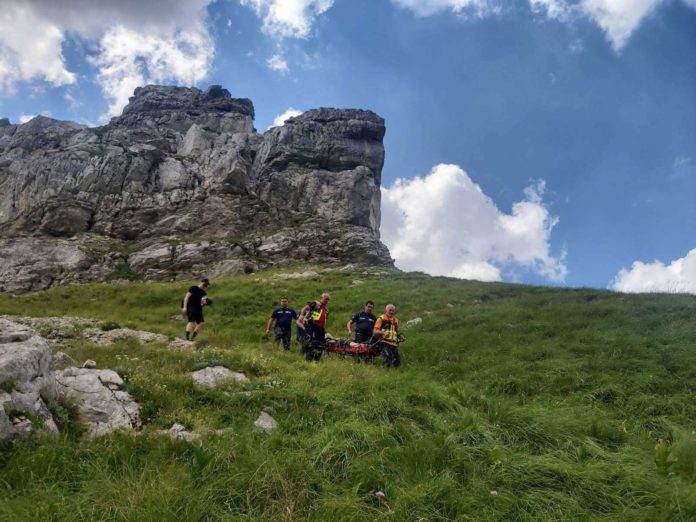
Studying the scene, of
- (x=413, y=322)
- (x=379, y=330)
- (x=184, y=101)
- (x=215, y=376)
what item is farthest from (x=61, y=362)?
(x=184, y=101)

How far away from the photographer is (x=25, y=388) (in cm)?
627

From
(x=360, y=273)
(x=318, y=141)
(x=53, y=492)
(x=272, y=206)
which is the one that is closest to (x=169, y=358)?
(x=53, y=492)

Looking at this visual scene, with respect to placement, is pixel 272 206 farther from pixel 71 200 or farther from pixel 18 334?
pixel 18 334

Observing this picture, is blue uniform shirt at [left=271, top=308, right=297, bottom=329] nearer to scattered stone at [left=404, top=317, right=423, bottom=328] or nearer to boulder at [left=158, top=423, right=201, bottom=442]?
scattered stone at [left=404, top=317, right=423, bottom=328]

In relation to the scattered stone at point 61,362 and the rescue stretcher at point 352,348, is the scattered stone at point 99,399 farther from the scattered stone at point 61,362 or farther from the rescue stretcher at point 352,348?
the rescue stretcher at point 352,348

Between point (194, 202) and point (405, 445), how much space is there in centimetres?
5970

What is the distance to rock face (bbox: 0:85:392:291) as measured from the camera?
4841cm

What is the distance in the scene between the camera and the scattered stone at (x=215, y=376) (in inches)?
369

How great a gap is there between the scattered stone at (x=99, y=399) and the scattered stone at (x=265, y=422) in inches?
75.8

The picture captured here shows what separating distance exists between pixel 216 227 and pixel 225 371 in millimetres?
49130

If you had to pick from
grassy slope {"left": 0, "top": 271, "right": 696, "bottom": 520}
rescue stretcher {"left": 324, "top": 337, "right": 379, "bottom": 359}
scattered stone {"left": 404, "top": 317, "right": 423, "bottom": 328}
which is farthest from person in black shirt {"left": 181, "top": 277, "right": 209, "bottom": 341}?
scattered stone {"left": 404, "top": 317, "right": 423, "bottom": 328}

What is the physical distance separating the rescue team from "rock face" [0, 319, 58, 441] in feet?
27.4

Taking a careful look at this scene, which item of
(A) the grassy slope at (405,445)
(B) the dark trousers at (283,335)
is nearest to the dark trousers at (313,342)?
(A) the grassy slope at (405,445)

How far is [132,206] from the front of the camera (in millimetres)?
59719
